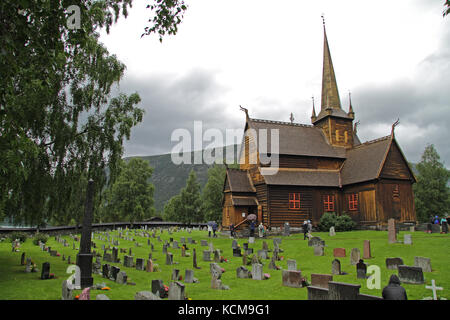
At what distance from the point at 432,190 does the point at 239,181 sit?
3540 cm

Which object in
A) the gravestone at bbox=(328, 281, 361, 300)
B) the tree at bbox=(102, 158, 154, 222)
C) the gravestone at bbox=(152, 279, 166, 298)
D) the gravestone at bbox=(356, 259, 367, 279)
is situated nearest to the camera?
the gravestone at bbox=(328, 281, 361, 300)

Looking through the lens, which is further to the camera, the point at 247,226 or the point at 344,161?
the point at 344,161

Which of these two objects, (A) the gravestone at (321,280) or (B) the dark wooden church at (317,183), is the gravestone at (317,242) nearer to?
(A) the gravestone at (321,280)

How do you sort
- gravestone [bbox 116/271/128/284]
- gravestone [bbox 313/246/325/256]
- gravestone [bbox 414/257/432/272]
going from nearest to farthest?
gravestone [bbox 116/271/128/284], gravestone [bbox 414/257/432/272], gravestone [bbox 313/246/325/256]

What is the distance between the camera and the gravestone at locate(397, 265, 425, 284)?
9.62 m

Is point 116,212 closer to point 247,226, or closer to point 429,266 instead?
point 247,226

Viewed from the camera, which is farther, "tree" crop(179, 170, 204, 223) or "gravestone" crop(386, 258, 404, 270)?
"tree" crop(179, 170, 204, 223)

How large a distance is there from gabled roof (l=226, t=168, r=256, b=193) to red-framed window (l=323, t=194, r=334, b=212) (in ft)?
23.3

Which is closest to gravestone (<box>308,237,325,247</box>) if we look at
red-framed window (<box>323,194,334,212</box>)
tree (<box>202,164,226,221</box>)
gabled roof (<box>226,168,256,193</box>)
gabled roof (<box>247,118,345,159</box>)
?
gabled roof (<box>226,168,256,193</box>)

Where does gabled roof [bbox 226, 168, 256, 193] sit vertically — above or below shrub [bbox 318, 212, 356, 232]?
above

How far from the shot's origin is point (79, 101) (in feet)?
51.4

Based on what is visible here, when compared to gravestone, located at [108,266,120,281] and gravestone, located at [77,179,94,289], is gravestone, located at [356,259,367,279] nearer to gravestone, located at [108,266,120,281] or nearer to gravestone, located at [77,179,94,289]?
gravestone, located at [108,266,120,281]
